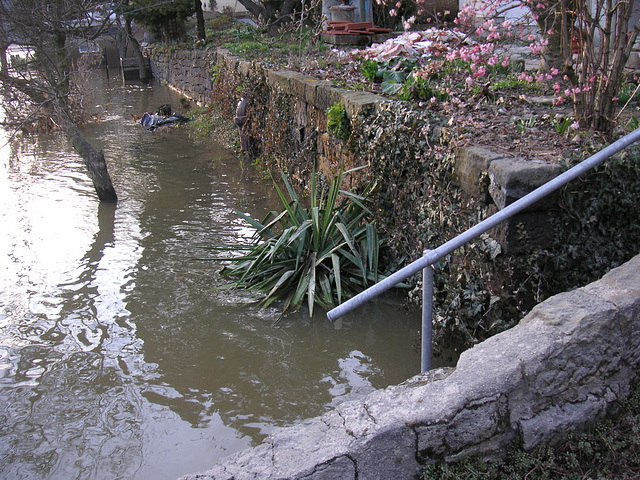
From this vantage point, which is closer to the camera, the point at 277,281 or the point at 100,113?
the point at 277,281

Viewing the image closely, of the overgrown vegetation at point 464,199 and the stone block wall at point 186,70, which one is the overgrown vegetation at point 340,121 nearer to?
the overgrown vegetation at point 464,199

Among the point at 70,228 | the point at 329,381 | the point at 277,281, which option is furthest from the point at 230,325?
the point at 70,228

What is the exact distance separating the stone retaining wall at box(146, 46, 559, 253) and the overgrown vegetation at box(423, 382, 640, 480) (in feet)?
4.14

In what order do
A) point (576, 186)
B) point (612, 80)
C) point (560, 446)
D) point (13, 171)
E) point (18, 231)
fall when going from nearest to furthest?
1. point (560, 446)
2. point (576, 186)
3. point (612, 80)
4. point (18, 231)
5. point (13, 171)

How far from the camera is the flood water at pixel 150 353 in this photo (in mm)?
3303

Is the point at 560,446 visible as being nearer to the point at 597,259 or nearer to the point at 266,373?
the point at 597,259

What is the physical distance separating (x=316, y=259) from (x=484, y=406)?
2743 mm

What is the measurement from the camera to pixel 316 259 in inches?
190

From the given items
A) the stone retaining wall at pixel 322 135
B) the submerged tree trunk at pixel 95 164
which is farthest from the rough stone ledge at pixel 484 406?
the submerged tree trunk at pixel 95 164

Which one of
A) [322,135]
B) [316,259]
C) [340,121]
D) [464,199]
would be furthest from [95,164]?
[464,199]

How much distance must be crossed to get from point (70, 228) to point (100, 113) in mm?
9593

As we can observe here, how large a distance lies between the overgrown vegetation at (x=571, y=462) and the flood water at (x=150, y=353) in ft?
4.73

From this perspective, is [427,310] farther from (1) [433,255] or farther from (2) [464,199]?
(2) [464,199]

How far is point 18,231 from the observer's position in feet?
22.6
